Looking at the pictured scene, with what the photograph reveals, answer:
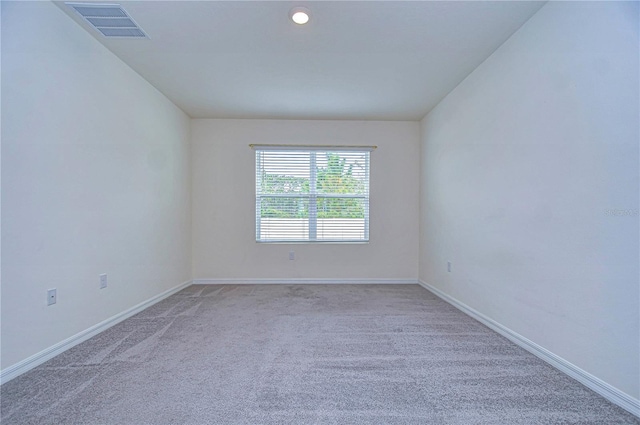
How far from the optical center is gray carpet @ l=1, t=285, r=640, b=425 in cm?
140

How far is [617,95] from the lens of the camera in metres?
1.48

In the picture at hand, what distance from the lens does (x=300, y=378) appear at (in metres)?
1.71

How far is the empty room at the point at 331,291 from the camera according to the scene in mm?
1482

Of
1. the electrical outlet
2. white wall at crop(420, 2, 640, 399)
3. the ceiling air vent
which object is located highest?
the ceiling air vent

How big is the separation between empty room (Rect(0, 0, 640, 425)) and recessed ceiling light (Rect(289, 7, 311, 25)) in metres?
0.02

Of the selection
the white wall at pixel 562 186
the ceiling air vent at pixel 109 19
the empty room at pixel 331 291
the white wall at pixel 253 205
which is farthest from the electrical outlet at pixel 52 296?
the white wall at pixel 562 186

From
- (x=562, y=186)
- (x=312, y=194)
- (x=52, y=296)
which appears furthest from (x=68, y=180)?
(x=562, y=186)

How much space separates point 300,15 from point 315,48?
412 millimetres

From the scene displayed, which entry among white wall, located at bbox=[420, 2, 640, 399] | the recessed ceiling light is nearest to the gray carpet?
white wall, located at bbox=[420, 2, 640, 399]

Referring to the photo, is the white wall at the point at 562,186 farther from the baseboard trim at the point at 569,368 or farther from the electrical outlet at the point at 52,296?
the electrical outlet at the point at 52,296

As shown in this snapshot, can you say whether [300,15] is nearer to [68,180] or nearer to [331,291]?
[68,180]

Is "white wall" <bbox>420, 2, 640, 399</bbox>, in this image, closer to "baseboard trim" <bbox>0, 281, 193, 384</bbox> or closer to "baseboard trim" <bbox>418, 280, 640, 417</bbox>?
"baseboard trim" <bbox>418, 280, 640, 417</bbox>

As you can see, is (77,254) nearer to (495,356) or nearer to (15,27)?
(15,27)

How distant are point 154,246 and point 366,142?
3071 mm
